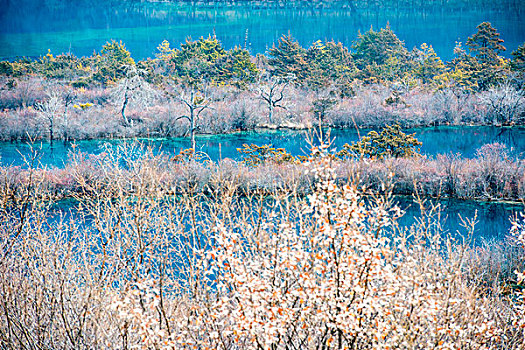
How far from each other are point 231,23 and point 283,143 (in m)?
88.8

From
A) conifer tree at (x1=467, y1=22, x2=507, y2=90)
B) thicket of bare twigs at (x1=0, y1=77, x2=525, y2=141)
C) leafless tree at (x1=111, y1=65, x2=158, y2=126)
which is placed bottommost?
thicket of bare twigs at (x1=0, y1=77, x2=525, y2=141)

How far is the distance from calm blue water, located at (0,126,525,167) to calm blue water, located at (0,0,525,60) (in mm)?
52676

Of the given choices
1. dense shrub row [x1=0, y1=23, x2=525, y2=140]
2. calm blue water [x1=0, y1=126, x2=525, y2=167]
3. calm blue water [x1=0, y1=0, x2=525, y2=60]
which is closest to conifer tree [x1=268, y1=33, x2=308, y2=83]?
dense shrub row [x1=0, y1=23, x2=525, y2=140]

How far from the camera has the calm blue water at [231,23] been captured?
313ft

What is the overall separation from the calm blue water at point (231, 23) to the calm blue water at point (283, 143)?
5268 cm

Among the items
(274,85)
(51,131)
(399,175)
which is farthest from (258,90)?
(399,175)

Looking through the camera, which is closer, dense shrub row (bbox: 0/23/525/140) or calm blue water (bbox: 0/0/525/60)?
dense shrub row (bbox: 0/23/525/140)

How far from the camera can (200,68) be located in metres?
63.6

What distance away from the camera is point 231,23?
120 metres

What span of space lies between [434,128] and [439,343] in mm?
42686

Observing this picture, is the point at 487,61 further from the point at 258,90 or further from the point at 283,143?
the point at 283,143

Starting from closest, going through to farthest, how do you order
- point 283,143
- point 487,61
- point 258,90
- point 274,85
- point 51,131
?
point 283,143
point 51,131
point 258,90
point 274,85
point 487,61

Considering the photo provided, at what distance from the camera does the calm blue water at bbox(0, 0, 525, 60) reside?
95.3 meters

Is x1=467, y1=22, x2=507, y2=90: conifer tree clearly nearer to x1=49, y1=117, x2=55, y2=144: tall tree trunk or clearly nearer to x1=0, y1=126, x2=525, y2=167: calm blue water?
x1=0, y1=126, x2=525, y2=167: calm blue water
